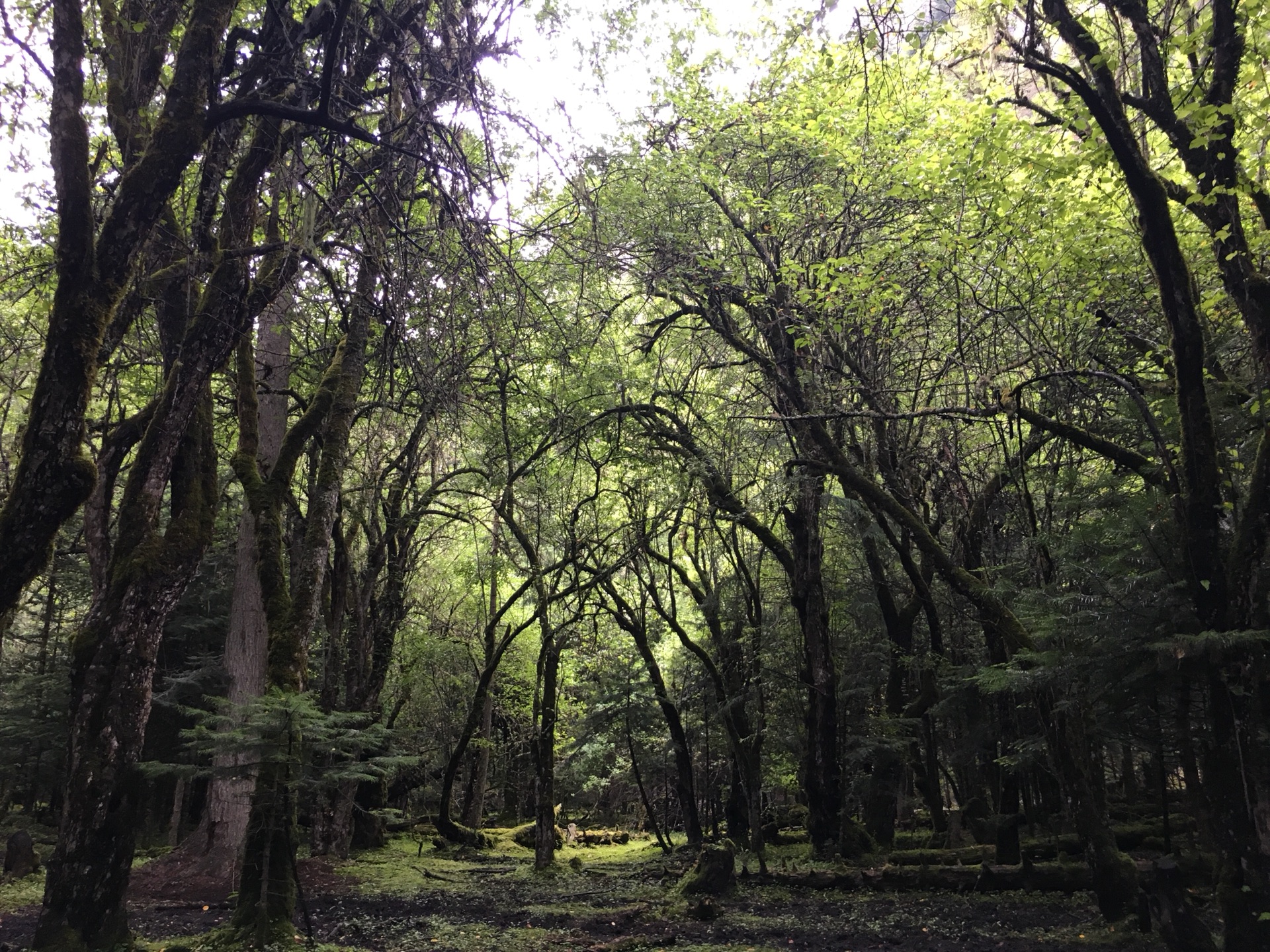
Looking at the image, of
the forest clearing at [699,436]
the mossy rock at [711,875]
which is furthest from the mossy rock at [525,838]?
the mossy rock at [711,875]

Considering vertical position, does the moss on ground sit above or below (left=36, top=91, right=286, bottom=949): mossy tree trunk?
below

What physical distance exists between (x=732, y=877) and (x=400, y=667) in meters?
11.3

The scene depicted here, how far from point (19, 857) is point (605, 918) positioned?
33.3ft

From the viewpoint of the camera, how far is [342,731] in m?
6.16

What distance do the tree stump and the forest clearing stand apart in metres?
0.07

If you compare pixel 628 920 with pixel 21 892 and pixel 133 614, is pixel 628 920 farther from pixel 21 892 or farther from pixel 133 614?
pixel 21 892

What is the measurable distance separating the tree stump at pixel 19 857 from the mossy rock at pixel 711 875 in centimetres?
1044

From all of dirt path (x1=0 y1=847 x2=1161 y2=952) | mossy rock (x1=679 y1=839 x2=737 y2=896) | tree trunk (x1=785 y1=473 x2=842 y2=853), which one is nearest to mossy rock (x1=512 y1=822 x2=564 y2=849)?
dirt path (x1=0 y1=847 x2=1161 y2=952)

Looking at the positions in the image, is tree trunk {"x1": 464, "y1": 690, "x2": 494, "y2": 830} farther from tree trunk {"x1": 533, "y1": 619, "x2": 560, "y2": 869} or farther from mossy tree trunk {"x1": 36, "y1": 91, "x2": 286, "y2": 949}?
mossy tree trunk {"x1": 36, "y1": 91, "x2": 286, "y2": 949}

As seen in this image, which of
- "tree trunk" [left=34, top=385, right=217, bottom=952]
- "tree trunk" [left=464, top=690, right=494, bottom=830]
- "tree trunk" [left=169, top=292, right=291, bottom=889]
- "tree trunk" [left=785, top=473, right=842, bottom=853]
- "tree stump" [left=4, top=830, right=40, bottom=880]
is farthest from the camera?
"tree trunk" [left=464, top=690, right=494, bottom=830]

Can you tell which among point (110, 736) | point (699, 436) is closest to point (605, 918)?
point (110, 736)

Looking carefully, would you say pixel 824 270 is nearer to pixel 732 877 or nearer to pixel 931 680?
pixel 931 680

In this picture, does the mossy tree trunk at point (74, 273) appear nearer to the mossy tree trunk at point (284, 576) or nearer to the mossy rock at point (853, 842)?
the mossy tree trunk at point (284, 576)

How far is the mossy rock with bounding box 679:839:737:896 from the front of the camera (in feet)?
31.5
